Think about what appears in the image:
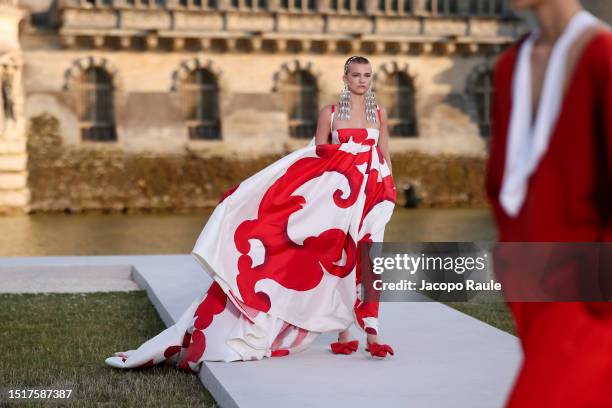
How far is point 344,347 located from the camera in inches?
253

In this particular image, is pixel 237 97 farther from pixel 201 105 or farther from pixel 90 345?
pixel 90 345

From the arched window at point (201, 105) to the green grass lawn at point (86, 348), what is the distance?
1815cm

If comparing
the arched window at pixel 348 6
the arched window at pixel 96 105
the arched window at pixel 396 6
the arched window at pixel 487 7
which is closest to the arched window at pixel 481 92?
the arched window at pixel 487 7

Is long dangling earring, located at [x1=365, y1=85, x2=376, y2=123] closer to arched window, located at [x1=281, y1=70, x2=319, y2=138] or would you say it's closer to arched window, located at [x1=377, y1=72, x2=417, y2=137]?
arched window, located at [x1=281, y1=70, x2=319, y2=138]

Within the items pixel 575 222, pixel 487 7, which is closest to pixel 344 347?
pixel 575 222

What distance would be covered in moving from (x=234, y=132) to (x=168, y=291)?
1883cm

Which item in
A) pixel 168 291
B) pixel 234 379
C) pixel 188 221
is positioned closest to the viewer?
pixel 234 379

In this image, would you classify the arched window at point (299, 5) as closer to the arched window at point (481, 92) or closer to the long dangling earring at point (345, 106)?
the arched window at point (481, 92)

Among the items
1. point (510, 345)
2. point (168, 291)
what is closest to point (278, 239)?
point (510, 345)

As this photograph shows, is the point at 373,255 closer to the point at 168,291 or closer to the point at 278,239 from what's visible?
the point at 278,239

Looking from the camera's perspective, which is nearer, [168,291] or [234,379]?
[234,379]

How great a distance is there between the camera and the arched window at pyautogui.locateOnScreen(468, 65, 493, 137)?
1170 inches

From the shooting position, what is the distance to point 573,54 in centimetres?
285

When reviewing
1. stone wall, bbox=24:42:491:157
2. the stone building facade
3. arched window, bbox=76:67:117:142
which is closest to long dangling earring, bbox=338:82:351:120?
the stone building facade
